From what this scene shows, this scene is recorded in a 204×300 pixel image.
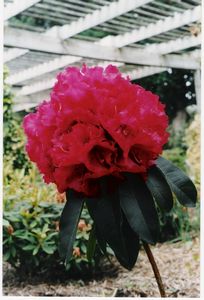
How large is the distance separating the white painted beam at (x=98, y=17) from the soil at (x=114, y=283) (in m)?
1.62

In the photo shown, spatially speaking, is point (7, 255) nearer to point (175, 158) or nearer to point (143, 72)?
point (175, 158)

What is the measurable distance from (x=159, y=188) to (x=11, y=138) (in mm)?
3114

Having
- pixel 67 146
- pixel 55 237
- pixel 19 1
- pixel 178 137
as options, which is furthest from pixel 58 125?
pixel 178 137

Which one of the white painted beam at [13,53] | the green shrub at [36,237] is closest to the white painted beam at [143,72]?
the white painted beam at [13,53]

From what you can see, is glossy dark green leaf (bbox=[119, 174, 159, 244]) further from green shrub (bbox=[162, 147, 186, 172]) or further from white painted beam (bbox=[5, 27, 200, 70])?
green shrub (bbox=[162, 147, 186, 172])

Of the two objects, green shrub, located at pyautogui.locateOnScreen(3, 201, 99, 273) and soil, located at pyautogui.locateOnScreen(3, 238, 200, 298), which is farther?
soil, located at pyautogui.locateOnScreen(3, 238, 200, 298)

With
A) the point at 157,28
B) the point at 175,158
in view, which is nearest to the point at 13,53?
the point at 157,28

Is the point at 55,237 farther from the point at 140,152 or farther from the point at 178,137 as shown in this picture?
the point at 178,137

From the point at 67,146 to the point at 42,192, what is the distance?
1956 millimetres

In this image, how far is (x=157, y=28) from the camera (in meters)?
3.94

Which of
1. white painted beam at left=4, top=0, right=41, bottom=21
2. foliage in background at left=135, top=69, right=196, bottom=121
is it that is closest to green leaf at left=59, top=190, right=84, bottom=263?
white painted beam at left=4, top=0, right=41, bottom=21

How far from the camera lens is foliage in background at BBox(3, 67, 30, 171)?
3.83 m

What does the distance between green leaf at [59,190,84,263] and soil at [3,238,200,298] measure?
5.95 ft

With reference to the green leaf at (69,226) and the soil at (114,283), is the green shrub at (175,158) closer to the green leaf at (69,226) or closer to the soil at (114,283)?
the soil at (114,283)
